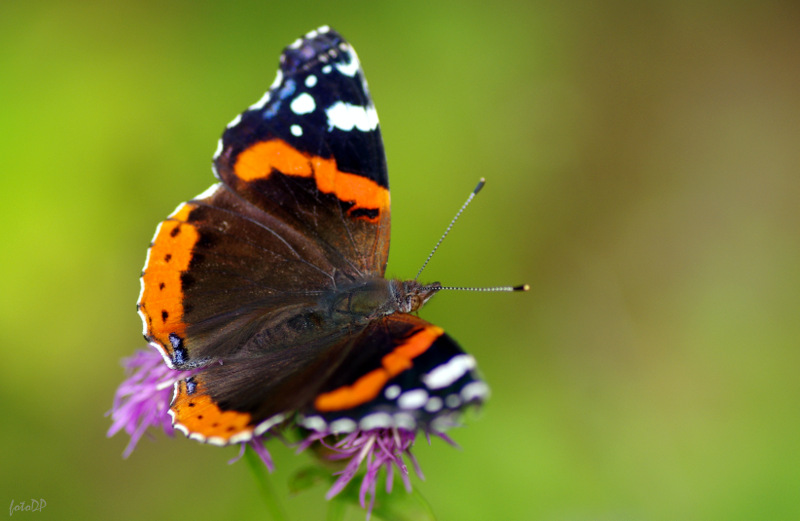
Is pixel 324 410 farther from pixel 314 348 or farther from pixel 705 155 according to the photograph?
pixel 705 155

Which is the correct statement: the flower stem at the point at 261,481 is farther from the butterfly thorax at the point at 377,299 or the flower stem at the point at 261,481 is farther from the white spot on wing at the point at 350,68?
the white spot on wing at the point at 350,68

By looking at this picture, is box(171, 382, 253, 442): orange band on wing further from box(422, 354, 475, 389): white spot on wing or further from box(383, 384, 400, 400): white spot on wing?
box(422, 354, 475, 389): white spot on wing

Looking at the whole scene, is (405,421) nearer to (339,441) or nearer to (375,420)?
(375,420)

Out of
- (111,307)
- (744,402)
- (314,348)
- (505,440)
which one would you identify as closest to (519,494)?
(505,440)

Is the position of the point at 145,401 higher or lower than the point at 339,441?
higher

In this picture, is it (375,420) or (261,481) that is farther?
(261,481)

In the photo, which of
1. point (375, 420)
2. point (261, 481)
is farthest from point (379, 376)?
point (261, 481)

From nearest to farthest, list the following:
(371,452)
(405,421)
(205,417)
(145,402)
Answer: (405,421), (205,417), (371,452), (145,402)
